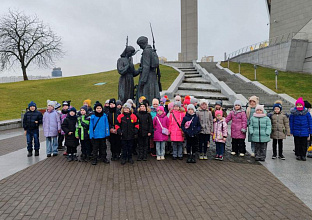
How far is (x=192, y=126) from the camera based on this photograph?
623 centimetres

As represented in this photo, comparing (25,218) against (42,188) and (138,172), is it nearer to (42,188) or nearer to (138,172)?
(42,188)

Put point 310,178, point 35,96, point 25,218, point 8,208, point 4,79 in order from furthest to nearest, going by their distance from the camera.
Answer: point 4,79, point 35,96, point 310,178, point 8,208, point 25,218

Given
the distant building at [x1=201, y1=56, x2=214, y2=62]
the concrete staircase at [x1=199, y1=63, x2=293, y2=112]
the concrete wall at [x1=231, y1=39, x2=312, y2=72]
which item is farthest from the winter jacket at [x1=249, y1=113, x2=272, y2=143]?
the distant building at [x1=201, y1=56, x2=214, y2=62]

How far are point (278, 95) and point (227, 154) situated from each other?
12167 mm

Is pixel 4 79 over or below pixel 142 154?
over

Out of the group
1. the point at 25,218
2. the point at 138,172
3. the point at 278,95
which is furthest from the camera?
the point at 278,95

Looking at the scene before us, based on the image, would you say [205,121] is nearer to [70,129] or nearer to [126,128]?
[126,128]

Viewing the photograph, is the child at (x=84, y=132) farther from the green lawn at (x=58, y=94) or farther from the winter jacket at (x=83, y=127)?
the green lawn at (x=58, y=94)

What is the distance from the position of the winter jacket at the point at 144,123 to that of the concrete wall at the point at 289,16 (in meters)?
30.2

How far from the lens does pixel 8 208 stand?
385cm

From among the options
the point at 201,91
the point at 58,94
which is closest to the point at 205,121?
the point at 201,91

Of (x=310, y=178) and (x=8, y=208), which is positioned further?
(x=310, y=178)

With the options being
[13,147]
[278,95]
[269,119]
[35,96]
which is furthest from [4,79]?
[269,119]

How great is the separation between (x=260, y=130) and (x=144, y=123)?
327cm
